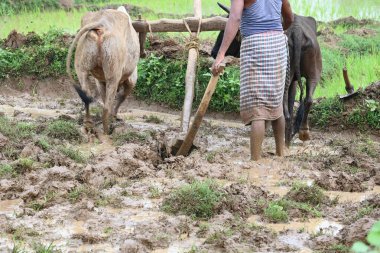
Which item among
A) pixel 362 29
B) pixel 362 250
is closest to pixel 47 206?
pixel 362 250

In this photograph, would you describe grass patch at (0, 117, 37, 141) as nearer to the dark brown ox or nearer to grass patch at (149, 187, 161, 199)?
grass patch at (149, 187, 161, 199)

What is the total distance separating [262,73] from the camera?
19.9 feet

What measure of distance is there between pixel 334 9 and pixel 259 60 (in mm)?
8555

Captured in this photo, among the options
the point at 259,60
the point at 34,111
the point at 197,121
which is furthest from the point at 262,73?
the point at 34,111

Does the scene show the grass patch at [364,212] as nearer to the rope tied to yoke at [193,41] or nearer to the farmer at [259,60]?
the farmer at [259,60]

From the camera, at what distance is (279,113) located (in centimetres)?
632

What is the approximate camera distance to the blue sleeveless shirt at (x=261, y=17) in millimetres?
5992

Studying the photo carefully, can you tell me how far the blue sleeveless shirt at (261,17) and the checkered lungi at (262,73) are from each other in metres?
0.05

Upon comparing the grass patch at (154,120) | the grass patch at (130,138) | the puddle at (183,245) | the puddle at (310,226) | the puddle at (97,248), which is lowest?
the grass patch at (154,120)

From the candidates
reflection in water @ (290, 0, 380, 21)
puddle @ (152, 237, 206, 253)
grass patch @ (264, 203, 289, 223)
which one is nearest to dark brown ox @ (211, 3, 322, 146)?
grass patch @ (264, 203, 289, 223)

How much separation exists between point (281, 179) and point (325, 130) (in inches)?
113

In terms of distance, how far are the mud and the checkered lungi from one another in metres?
0.55

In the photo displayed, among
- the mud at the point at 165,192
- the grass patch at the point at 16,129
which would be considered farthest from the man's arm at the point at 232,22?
the grass patch at the point at 16,129

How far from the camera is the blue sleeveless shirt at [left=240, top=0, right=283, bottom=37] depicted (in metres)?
5.99
